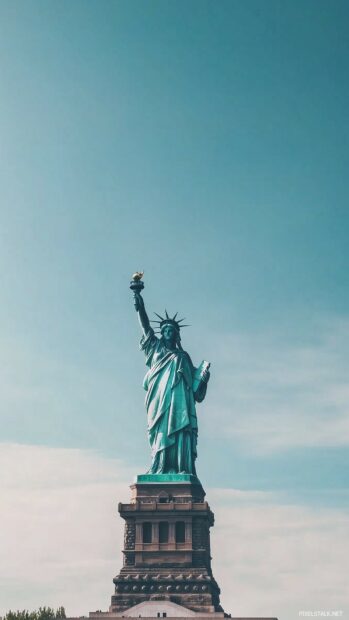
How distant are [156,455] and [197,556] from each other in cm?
843

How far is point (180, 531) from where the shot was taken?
6350 centimetres

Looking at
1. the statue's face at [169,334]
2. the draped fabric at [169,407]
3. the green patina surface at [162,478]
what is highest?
the statue's face at [169,334]

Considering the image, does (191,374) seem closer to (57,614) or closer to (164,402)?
(164,402)

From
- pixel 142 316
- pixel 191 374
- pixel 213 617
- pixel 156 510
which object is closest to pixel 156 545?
pixel 156 510

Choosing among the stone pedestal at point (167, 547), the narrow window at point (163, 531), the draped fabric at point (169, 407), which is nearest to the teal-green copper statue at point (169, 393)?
the draped fabric at point (169, 407)

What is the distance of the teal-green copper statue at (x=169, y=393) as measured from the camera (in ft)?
219

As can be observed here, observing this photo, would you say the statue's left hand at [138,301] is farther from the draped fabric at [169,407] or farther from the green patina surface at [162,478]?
the green patina surface at [162,478]

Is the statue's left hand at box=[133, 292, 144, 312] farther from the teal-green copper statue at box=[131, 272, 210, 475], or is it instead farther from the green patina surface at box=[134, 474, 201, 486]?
the green patina surface at box=[134, 474, 201, 486]

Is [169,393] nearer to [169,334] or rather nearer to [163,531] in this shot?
[169,334]

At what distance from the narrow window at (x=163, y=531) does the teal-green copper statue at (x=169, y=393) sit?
4257 mm

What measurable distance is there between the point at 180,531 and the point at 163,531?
4.11 feet

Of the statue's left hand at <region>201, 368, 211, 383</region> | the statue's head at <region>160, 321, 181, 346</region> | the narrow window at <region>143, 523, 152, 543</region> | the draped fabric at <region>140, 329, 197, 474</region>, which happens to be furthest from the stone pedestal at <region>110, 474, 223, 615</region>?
the statue's head at <region>160, 321, 181, 346</region>

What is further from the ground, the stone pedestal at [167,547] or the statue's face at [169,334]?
the statue's face at [169,334]

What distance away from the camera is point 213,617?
58.1 m
